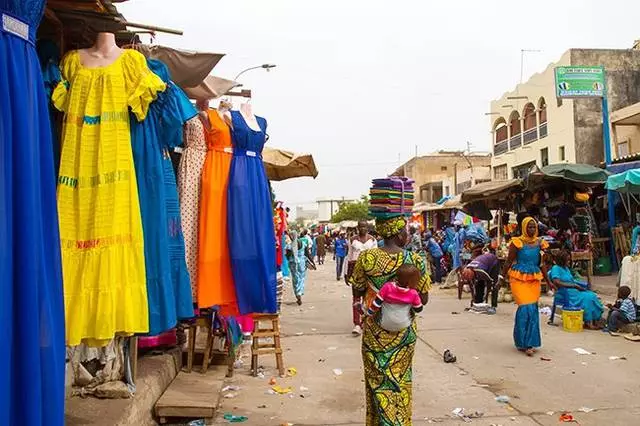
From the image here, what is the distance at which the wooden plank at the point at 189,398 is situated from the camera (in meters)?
4.70

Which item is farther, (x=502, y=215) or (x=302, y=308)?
(x=502, y=215)

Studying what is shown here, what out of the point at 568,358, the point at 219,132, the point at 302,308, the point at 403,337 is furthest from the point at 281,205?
the point at 403,337

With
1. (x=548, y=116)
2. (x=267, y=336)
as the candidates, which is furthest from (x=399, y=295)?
(x=548, y=116)

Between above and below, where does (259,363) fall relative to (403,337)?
below

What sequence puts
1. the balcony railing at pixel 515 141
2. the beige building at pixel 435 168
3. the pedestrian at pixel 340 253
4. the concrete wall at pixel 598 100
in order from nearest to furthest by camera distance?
the pedestrian at pixel 340 253, the concrete wall at pixel 598 100, the balcony railing at pixel 515 141, the beige building at pixel 435 168

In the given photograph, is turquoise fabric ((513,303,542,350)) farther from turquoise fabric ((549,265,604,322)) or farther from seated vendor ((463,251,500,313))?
seated vendor ((463,251,500,313))

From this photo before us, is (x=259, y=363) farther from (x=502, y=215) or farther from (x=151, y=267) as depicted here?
(x=502, y=215)

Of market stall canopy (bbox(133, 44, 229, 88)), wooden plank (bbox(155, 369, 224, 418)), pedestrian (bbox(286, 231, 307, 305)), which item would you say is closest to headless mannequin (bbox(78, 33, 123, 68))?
market stall canopy (bbox(133, 44, 229, 88))

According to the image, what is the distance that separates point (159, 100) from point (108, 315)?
1.20 metres

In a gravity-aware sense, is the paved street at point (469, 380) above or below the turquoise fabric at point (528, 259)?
below

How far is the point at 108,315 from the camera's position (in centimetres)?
287

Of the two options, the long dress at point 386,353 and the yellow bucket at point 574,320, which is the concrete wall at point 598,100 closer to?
the yellow bucket at point 574,320

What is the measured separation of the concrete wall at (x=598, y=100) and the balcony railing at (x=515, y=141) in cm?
568

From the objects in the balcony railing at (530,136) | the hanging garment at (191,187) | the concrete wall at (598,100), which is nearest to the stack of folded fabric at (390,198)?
the hanging garment at (191,187)
